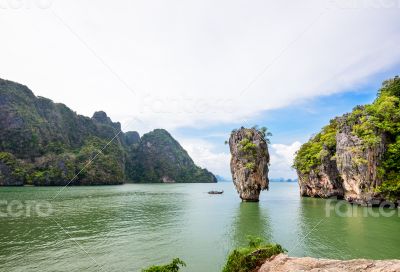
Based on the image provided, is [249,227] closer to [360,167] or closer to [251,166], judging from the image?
Answer: [251,166]

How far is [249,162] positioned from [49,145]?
102 meters

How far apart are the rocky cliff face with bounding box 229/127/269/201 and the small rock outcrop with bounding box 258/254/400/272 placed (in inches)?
1420

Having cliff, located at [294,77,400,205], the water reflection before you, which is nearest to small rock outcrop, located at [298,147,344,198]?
cliff, located at [294,77,400,205]

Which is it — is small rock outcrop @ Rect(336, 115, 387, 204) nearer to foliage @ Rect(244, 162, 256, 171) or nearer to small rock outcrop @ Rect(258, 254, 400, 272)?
foliage @ Rect(244, 162, 256, 171)

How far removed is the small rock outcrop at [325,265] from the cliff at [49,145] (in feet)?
355

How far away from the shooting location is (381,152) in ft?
121

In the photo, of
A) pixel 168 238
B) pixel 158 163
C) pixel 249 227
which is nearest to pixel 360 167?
pixel 249 227

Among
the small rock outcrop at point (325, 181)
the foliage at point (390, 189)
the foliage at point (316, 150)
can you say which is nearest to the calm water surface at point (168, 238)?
the foliage at point (390, 189)

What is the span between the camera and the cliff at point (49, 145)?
102188mm

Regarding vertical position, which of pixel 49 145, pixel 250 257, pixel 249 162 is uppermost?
pixel 49 145

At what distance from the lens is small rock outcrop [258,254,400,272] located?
7.54 m

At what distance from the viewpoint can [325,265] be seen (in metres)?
8.69

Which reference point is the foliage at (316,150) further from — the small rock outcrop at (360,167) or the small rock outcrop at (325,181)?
the small rock outcrop at (360,167)

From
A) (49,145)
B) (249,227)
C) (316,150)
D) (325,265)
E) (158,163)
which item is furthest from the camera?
(158,163)
